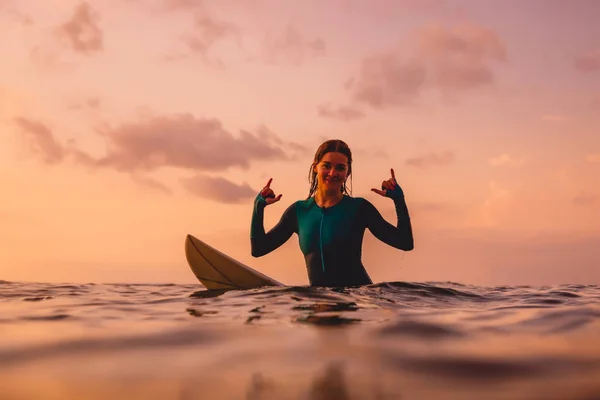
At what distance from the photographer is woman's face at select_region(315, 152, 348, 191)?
620cm

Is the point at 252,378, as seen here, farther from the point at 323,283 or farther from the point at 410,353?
the point at 323,283

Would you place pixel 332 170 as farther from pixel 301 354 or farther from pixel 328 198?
pixel 301 354

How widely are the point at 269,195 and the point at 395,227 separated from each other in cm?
168

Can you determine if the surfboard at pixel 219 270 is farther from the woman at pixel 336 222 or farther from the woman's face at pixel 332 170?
the woman's face at pixel 332 170

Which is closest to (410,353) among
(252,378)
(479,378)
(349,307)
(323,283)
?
(479,378)

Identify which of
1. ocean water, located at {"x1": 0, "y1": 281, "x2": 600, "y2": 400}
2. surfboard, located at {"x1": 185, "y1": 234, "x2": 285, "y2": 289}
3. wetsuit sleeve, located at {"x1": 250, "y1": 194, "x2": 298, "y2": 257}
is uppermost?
wetsuit sleeve, located at {"x1": 250, "y1": 194, "x2": 298, "y2": 257}

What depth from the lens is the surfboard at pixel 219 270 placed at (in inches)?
250

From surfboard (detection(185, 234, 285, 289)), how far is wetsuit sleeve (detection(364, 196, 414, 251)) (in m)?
1.43

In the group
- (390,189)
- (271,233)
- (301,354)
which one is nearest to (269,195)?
(271,233)

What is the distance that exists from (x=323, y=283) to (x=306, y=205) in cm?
103

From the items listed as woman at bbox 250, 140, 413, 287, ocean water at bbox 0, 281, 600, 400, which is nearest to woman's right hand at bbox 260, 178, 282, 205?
woman at bbox 250, 140, 413, 287

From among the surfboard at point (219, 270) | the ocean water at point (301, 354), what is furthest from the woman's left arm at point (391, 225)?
the ocean water at point (301, 354)

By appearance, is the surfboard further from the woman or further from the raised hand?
the raised hand

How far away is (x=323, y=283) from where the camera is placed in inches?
242
